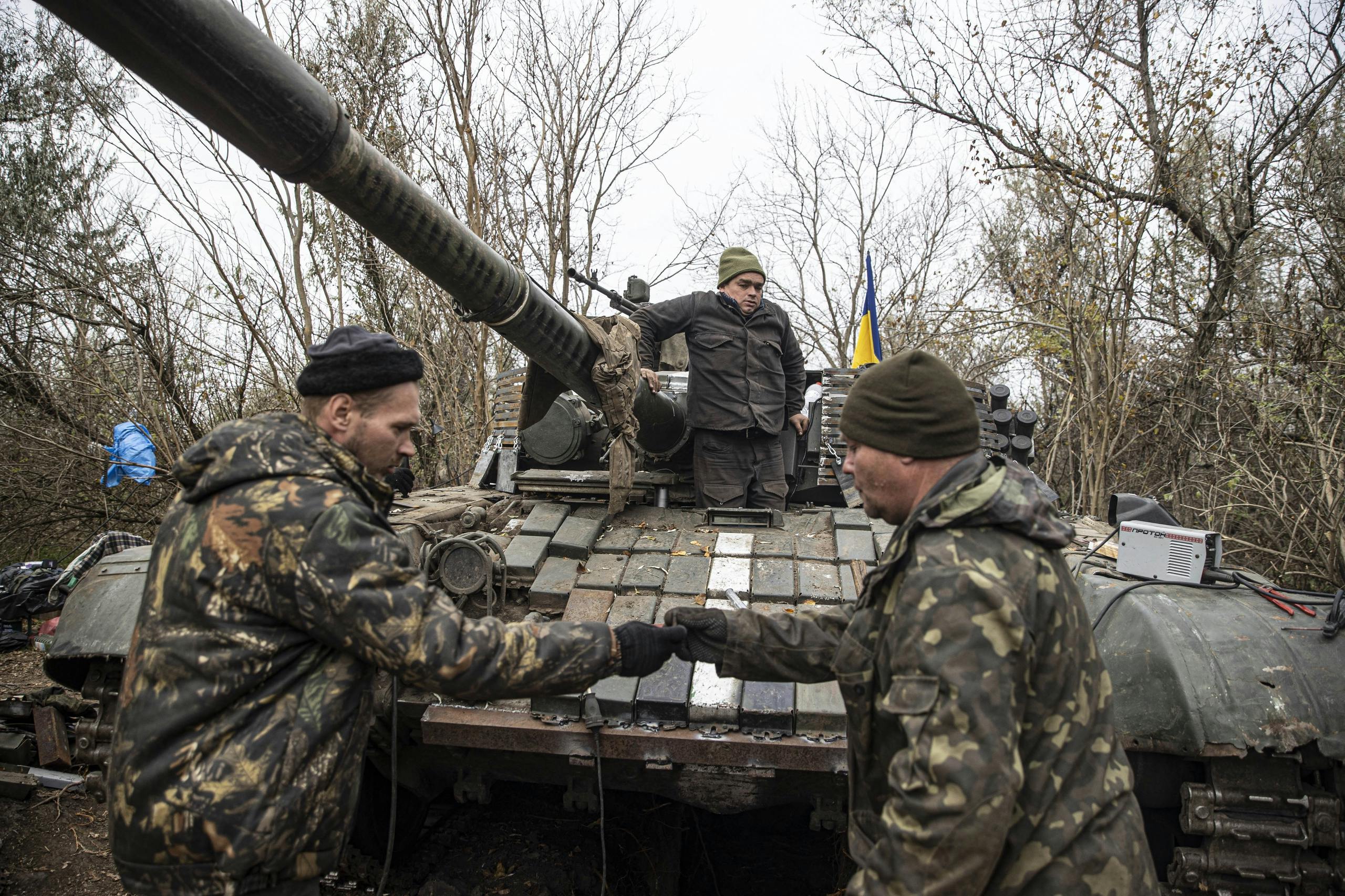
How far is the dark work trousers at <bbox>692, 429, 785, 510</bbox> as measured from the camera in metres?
4.96

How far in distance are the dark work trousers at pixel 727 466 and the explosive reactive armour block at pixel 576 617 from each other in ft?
3.51

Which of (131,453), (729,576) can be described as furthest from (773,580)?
(131,453)

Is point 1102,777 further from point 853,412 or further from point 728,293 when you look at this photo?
point 728,293

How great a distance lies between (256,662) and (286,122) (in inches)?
49.9

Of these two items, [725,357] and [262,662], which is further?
[725,357]

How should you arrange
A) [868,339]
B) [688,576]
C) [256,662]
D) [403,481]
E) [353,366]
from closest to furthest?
[256,662], [353,366], [688,576], [403,481], [868,339]

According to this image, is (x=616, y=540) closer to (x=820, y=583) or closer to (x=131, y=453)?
(x=820, y=583)

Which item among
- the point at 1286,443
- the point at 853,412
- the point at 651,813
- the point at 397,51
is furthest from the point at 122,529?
the point at 1286,443

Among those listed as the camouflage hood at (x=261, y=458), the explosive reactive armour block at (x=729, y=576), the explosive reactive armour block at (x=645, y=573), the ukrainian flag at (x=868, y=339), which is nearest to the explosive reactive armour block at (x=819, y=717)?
the explosive reactive armour block at (x=729, y=576)

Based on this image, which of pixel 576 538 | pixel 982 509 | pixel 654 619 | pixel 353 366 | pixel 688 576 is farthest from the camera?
pixel 576 538

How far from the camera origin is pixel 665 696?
11.4 feet

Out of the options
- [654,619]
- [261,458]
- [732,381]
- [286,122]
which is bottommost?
[654,619]

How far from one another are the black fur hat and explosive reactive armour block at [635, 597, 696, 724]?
63.4 inches

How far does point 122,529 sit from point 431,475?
3879 millimetres
